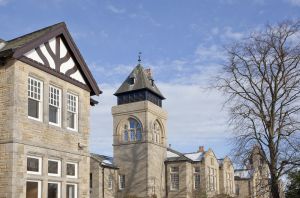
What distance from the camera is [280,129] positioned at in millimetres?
21719

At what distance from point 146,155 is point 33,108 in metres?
32.9

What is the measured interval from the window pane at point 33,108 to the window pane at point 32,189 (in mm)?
2519

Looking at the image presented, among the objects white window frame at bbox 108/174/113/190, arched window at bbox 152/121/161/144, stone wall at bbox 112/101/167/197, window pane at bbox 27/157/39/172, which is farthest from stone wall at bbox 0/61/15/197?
arched window at bbox 152/121/161/144

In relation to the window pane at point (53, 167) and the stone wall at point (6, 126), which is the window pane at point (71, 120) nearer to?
the window pane at point (53, 167)

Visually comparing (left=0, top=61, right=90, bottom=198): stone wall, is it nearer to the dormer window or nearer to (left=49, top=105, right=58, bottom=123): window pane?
(left=49, top=105, right=58, bottom=123): window pane

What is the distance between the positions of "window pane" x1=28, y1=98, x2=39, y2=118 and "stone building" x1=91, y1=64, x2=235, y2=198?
3076 centimetres

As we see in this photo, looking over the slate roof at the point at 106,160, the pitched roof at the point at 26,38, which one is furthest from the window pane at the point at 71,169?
the slate roof at the point at 106,160

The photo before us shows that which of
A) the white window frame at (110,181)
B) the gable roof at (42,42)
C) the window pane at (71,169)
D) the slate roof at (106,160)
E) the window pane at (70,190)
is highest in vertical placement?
the gable roof at (42,42)

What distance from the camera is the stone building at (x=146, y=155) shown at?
162 feet

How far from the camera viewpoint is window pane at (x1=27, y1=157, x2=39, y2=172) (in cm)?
1603

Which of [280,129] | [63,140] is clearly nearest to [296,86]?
[280,129]

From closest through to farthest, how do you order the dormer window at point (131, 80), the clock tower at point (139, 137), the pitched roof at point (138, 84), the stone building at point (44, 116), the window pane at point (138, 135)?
the stone building at point (44, 116), the clock tower at point (139, 137), the window pane at point (138, 135), the pitched roof at point (138, 84), the dormer window at point (131, 80)

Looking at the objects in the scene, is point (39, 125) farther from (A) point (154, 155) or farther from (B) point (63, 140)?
(A) point (154, 155)

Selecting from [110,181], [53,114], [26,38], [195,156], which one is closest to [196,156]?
[195,156]
